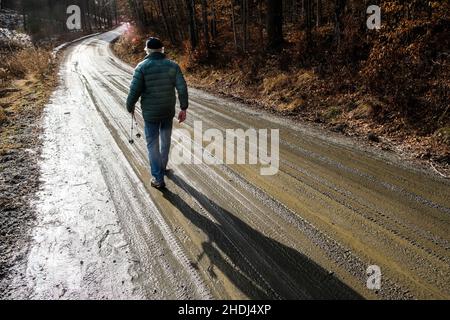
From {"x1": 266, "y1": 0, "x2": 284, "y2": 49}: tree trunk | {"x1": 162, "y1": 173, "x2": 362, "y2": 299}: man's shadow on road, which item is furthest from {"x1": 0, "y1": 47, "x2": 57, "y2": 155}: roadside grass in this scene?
{"x1": 266, "y1": 0, "x2": 284, "y2": 49}: tree trunk

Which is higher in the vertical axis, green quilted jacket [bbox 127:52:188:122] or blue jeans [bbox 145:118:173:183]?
green quilted jacket [bbox 127:52:188:122]

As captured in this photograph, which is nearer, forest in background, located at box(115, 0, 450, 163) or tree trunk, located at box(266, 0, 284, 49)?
forest in background, located at box(115, 0, 450, 163)

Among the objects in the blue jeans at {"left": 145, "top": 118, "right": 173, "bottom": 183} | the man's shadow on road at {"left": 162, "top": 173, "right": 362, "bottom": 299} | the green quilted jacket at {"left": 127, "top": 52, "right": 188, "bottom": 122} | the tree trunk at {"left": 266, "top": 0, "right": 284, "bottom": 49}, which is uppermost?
the tree trunk at {"left": 266, "top": 0, "right": 284, "bottom": 49}

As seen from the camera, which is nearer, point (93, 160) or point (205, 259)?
point (205, 259)

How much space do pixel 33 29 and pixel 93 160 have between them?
200 ft

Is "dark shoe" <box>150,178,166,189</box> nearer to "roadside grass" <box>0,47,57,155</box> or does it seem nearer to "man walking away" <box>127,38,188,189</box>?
"man walking away" <box>127,38,188,189</box>

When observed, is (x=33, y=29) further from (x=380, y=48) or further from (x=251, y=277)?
(x=251, y=277)

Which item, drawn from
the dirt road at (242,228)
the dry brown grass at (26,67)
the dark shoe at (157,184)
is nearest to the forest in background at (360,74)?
the dirt road at (242,228)

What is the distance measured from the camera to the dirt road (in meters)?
3.51

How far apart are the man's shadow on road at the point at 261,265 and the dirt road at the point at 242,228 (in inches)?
0.5

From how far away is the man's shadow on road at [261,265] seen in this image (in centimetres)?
337
